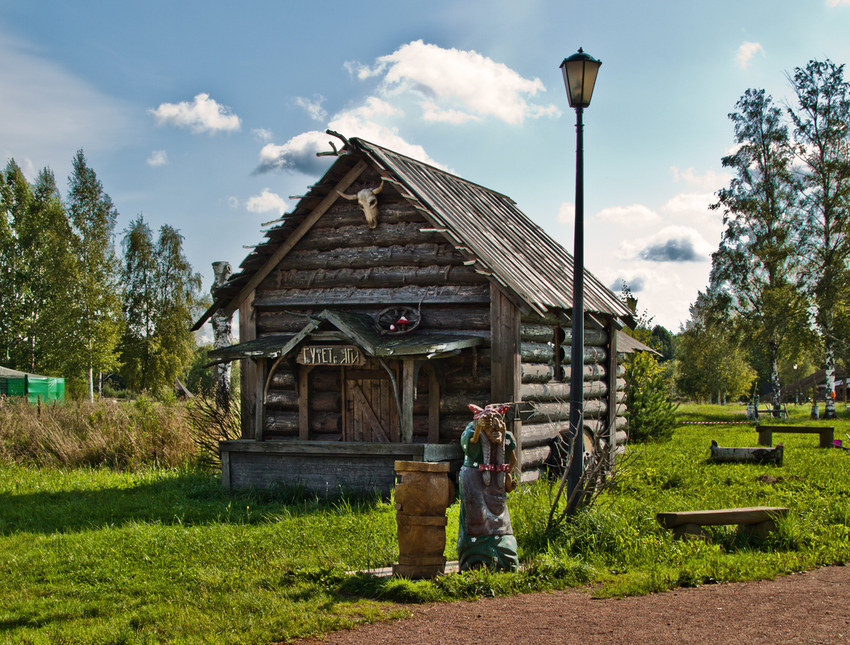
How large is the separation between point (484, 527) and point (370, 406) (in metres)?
5.77

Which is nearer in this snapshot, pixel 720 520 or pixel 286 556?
pixel 286 556

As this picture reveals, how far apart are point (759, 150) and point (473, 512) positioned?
2818 centimetres

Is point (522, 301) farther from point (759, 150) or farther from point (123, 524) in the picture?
point (759, 150)

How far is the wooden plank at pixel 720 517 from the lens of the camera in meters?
7.51

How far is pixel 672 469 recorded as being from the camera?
12703 mm

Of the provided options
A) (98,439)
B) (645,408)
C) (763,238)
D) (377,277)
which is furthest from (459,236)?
(763,238)

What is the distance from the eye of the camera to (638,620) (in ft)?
17.7

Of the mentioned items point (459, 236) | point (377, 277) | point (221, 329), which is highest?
point (459, 236)

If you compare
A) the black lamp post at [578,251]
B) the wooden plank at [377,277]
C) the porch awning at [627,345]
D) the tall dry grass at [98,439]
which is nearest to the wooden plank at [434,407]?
the wooden plank at [377,277]

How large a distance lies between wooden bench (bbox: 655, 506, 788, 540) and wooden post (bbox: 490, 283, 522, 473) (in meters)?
3.50

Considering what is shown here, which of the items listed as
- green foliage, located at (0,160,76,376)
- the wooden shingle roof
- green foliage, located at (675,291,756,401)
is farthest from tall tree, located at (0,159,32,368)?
green foliage, located at (675,291,756,401)

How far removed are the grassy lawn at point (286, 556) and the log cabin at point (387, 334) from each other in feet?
3.75

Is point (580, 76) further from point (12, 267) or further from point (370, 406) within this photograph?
point (12, 267)

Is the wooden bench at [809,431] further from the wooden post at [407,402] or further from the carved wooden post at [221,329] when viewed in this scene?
the carved wooden post at [221,329]
